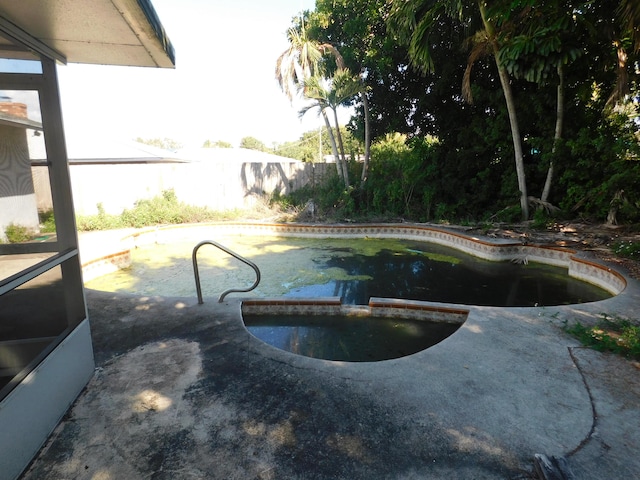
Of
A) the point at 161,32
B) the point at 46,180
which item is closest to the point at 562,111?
the point at 161,32

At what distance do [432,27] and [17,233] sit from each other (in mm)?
7755

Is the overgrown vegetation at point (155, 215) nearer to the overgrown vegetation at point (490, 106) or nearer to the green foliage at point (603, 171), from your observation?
the overgrown vegetation at point (490, 106)

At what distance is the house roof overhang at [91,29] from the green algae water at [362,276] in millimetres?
2786

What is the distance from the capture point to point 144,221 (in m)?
9.79

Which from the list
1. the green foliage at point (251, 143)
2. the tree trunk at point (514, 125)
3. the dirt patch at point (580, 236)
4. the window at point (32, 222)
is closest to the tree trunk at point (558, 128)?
the tree trunk at point (514, 125)

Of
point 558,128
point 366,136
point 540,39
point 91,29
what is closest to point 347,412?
point 91,29

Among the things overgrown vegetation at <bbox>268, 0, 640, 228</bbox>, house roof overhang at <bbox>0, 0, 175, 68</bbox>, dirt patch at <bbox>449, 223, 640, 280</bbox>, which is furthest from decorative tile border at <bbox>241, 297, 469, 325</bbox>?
overgrown vegetation at <bbox>268, 0, 640, 228</bbox>

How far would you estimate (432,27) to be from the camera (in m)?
6.96

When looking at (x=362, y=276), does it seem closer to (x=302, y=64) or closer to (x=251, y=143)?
(x=302, y=64)

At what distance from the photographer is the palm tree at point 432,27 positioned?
648 centimetres

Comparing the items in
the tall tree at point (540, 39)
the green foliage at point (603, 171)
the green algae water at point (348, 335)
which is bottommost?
the green algae water at point (348, 335)

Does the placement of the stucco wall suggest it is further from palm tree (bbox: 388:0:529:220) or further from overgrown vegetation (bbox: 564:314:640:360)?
overgrown vegetation (bbox: 564:314:640:360)

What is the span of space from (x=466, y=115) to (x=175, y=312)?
8970mm

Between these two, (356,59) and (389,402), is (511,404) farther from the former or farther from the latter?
(356,59)
